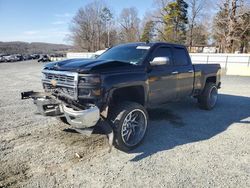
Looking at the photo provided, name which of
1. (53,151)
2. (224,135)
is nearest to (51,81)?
(53,151)

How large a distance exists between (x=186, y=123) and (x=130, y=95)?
192 cm

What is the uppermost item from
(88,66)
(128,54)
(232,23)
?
(232,23)

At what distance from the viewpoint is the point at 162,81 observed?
15.9 ft

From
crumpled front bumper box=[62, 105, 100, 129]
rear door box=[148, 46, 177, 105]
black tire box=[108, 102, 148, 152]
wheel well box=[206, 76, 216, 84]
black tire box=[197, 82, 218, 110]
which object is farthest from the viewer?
wheel well box=[206, 76, 216, 84]

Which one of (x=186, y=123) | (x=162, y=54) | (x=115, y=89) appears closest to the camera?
(x=115, y=89)

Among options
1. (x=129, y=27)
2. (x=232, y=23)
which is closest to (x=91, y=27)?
(x=129, y=27)

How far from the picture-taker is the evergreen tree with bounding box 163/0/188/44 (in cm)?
4572

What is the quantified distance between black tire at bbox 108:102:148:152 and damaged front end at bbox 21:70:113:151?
182 mm

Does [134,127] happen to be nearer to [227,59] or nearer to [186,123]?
[186,123]

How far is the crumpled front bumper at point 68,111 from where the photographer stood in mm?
3508

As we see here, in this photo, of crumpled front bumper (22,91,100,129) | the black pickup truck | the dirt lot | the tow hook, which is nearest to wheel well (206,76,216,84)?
the dirt lot

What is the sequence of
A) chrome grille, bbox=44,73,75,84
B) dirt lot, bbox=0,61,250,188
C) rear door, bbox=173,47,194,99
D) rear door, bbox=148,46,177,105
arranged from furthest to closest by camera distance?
rear door, bbox=173,47,194,99 → rear door, bbox=148,46,177,105 → chrome grille, bbox=44,73,75,84 → dirt lot, bbox=0,61,250,188

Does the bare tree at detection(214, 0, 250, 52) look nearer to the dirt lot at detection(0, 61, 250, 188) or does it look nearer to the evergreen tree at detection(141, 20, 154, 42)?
the evergreen tree at detection(141, 20, 154, 42)

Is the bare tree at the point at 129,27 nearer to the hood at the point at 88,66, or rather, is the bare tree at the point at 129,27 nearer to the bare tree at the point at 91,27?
the bare tree at the point at 91,27
